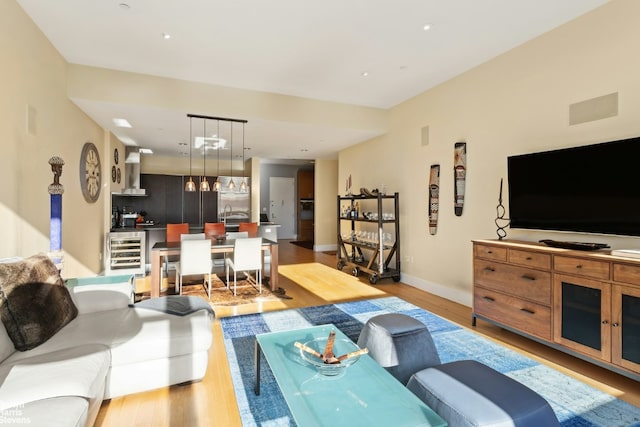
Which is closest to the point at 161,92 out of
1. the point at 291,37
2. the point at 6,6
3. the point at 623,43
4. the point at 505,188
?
the point at 6,6

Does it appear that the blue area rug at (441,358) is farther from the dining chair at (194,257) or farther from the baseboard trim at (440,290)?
the dining chair at (194,257)

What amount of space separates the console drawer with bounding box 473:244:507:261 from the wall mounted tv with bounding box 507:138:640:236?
0.40 m

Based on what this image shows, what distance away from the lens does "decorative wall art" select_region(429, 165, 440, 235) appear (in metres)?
4.68

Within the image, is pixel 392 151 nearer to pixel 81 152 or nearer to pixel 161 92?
pixel 161 92

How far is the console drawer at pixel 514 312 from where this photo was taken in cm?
278

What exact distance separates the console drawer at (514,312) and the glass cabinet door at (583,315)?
0.33ft

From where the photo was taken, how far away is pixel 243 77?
4.41 m

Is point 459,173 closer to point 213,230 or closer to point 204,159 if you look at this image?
point 213,230

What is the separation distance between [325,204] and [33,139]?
6.88 m

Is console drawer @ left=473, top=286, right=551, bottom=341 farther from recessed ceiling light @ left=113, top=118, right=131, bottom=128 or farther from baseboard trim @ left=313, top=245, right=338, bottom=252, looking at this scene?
baseboard trim @ left=313, top=245, right=338, bottom=252

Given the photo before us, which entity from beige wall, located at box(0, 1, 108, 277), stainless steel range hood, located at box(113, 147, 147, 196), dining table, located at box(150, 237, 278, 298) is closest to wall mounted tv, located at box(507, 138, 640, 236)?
dining table, located at box(150, 237, 278, 298)

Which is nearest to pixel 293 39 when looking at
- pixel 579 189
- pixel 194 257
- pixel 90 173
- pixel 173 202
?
pixel 194 257

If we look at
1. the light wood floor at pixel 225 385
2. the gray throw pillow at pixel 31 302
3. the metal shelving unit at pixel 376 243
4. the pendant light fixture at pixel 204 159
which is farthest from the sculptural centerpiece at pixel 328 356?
the pendant light fixture at pixel 204 159

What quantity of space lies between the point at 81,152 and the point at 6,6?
2.21 meters
